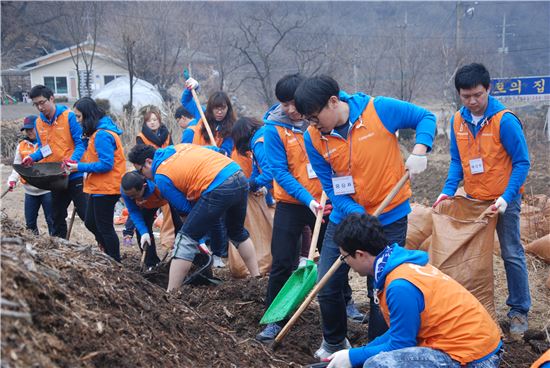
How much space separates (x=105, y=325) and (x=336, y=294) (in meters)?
1.51

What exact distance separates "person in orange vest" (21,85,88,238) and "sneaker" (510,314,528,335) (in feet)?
14.0

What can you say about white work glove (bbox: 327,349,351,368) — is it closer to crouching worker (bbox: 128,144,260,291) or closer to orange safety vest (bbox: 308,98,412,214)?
orange safety vest (bbox: 308,98,412,214)

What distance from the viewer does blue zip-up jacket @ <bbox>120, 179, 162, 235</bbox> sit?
18.1ft

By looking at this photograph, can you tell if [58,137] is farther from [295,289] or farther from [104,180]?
[295,289]

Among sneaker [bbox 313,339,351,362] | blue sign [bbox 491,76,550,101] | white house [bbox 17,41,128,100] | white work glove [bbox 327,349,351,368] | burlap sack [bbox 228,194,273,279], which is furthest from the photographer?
white house [bbox 17,41,128,100]

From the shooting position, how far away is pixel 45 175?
20.7 feet

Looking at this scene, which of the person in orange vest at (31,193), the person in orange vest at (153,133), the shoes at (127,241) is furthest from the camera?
the shoes at (127,241)

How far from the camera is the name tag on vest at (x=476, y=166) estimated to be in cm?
443

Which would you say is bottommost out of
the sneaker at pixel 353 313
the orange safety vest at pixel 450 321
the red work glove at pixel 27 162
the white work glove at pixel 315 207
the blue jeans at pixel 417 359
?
the sneaker at pixel 353 313

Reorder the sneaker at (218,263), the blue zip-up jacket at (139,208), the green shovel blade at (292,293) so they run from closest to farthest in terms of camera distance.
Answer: the green shovel blade at (292,293) < the blue zip-up jacket at (139,208) < the sneaker at (218,263)

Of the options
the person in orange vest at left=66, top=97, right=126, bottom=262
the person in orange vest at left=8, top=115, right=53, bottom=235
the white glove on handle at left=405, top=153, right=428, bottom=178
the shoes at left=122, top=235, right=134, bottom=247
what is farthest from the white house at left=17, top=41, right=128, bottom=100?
the white glove on handle at left=405, top=153, right=428, bottom=178

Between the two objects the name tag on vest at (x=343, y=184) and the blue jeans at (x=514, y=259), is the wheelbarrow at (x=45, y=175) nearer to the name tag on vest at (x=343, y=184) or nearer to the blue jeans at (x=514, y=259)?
the name tag on vest at (x=343, y=184)

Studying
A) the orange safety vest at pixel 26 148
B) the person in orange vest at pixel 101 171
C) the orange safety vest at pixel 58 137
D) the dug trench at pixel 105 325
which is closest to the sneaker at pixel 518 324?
the dug trench at pixel 105 325

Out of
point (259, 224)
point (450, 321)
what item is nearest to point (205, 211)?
point (259, 224)
